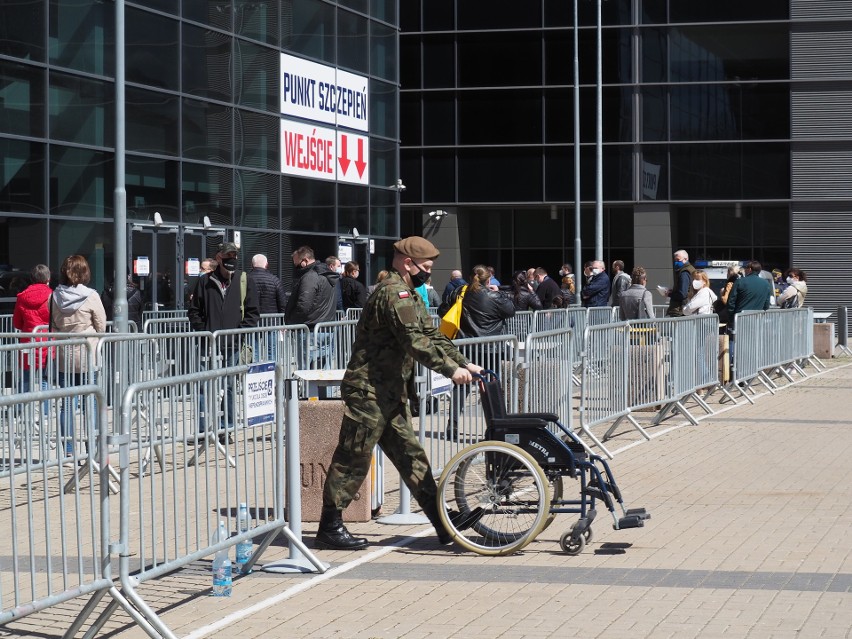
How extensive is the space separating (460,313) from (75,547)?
8.41 metres

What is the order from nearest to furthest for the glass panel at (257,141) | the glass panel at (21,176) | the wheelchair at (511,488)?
1. the wheelchair at (511,488)
2. the glass panel at (21,176)
3. the glass panel at (257,141)

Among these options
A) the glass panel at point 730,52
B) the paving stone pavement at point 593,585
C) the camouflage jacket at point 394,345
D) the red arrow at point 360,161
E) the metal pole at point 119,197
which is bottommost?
the paving stone pavement at point 593,585

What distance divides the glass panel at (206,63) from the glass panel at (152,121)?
0.79m

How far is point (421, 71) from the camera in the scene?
47.0 metres

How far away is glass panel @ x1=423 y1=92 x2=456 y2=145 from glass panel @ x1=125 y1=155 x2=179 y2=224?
2097cm

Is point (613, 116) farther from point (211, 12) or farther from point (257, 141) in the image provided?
point (211, 12)

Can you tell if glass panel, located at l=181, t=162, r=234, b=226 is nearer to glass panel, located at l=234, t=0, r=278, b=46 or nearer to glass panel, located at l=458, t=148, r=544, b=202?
glass panel, located at l=234, t=0, r=278, b=46

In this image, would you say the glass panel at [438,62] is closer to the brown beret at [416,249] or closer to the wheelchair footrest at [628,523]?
the brown beret at [416,249]

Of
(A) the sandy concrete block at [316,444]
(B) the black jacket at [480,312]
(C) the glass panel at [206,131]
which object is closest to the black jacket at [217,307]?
(B) the black jacket at [480,312]

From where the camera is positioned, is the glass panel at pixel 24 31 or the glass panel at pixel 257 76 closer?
the glass panel at pixel 24 31

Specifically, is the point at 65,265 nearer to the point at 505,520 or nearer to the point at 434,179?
the point at 505,520

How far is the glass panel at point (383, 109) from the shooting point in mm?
34469

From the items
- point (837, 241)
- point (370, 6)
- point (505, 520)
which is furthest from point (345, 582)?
point (837, 241)

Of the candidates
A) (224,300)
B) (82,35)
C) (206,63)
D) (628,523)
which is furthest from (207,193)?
(628,523)
